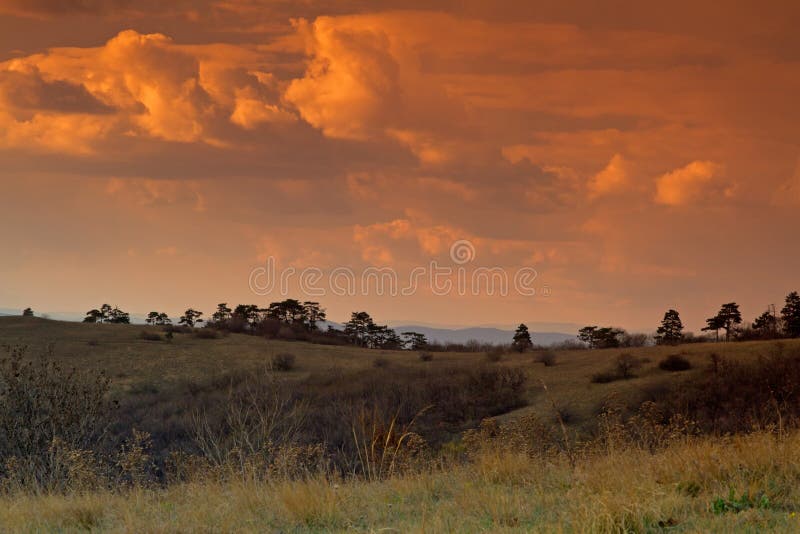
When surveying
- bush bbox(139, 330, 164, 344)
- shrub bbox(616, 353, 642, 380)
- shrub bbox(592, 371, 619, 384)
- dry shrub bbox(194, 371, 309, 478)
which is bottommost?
dry shrub bbox(194, 371, 309, 478)

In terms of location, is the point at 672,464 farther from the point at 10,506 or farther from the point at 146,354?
the point at 146,354

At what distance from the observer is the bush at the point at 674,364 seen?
27411mm

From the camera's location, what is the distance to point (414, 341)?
54.8 meters

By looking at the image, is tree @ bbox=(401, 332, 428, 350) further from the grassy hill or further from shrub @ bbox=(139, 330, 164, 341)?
shrub @ bbox=(139, 330, 164, 341)

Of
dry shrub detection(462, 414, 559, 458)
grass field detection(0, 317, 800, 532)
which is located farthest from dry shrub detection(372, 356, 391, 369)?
grass field detection(0, 317, 800, 532)

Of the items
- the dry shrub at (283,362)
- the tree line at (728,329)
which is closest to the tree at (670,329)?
the tree line at (728,329)

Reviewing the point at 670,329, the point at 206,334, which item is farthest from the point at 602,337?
the point at 206,334

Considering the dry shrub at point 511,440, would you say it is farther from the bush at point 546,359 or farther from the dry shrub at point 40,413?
the bush at point 546,359

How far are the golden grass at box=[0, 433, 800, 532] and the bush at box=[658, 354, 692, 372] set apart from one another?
1826 cm

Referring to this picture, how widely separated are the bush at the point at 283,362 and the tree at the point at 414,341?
15122 mm

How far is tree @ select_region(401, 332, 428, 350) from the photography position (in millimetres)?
53688

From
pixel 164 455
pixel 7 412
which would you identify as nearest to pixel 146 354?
pixel 164 455

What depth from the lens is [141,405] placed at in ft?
98.9

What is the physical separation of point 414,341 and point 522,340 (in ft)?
29.7
